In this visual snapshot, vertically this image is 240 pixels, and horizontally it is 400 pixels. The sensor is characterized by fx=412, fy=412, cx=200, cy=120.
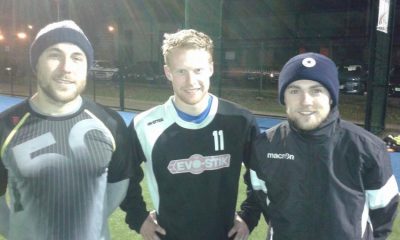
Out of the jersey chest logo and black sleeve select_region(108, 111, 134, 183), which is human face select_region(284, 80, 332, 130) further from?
black sleeve select_region(108, 111, 134, 183)

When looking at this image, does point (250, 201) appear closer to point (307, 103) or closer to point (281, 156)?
point (281, 156)

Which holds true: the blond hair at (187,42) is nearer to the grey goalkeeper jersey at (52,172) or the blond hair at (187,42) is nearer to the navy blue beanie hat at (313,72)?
the navy blue beanie hat at (313,72)

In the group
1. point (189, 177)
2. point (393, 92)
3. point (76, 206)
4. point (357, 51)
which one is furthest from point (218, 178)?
point (357, 51)

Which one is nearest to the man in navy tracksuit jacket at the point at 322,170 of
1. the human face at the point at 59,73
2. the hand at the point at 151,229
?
the hand at the point at 151,229

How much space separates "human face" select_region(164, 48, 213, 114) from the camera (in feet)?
9.11

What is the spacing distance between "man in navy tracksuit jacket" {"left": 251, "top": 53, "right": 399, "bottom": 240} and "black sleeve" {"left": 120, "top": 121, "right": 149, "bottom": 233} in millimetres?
903

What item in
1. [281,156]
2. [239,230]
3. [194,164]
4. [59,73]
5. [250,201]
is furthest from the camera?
[250,201]

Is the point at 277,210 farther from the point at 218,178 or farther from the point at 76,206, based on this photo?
the point at 76,206

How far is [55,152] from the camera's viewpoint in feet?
7.89

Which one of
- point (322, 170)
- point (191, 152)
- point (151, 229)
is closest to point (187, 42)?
point (191, 152)

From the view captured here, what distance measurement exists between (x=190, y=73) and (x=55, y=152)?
99 cm

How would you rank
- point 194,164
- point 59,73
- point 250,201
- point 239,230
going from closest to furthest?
1. point 59,73
2. point 194,164
3. point 239,230
4. point 250,201

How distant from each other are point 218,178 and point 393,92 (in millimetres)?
19429

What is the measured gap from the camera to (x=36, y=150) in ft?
7.82
